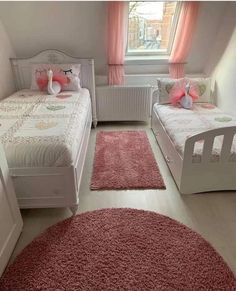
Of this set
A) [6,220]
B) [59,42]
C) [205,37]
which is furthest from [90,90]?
[6,220]

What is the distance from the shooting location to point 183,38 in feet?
9.98

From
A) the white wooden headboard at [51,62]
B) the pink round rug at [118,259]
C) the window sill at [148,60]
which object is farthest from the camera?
the window sill at [148,60]

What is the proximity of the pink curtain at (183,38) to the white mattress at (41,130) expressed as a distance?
155 cm

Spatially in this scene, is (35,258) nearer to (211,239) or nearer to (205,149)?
(211,239)

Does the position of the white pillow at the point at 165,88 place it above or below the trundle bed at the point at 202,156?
above

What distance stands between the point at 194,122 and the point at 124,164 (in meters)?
0.87

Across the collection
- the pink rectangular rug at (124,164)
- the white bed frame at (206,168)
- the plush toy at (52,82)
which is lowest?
the pink rectangular rug at (124,164)

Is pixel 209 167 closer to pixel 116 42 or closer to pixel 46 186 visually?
pixel 46 186

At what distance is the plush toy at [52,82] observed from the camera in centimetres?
289

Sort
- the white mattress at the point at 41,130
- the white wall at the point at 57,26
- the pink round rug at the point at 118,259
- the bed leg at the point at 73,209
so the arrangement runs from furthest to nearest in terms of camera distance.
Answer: the white wall at the point at 57,26 < the bed leg at the point at 73,209 < the white mattress at the point at 41,130 < the pink round rug at the point at 118,259

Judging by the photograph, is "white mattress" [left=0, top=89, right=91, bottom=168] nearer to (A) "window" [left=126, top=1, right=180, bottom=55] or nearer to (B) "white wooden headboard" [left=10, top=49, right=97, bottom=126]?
(B) "white wooden headboard" [left=10, top=49, right=97, bottom=126]

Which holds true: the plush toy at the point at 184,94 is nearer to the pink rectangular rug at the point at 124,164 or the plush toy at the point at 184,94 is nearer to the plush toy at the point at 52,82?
the pink rectangular rug at the point at 124,164

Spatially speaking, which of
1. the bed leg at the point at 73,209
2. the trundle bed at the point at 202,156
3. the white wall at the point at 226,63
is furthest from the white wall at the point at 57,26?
the bed leg at the point at 73,209

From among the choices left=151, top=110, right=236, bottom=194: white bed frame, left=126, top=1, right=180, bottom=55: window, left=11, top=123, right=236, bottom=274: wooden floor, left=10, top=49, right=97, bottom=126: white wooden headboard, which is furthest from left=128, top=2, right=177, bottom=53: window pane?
left=11, top=123, right=236, bottom=274: wooden floor
